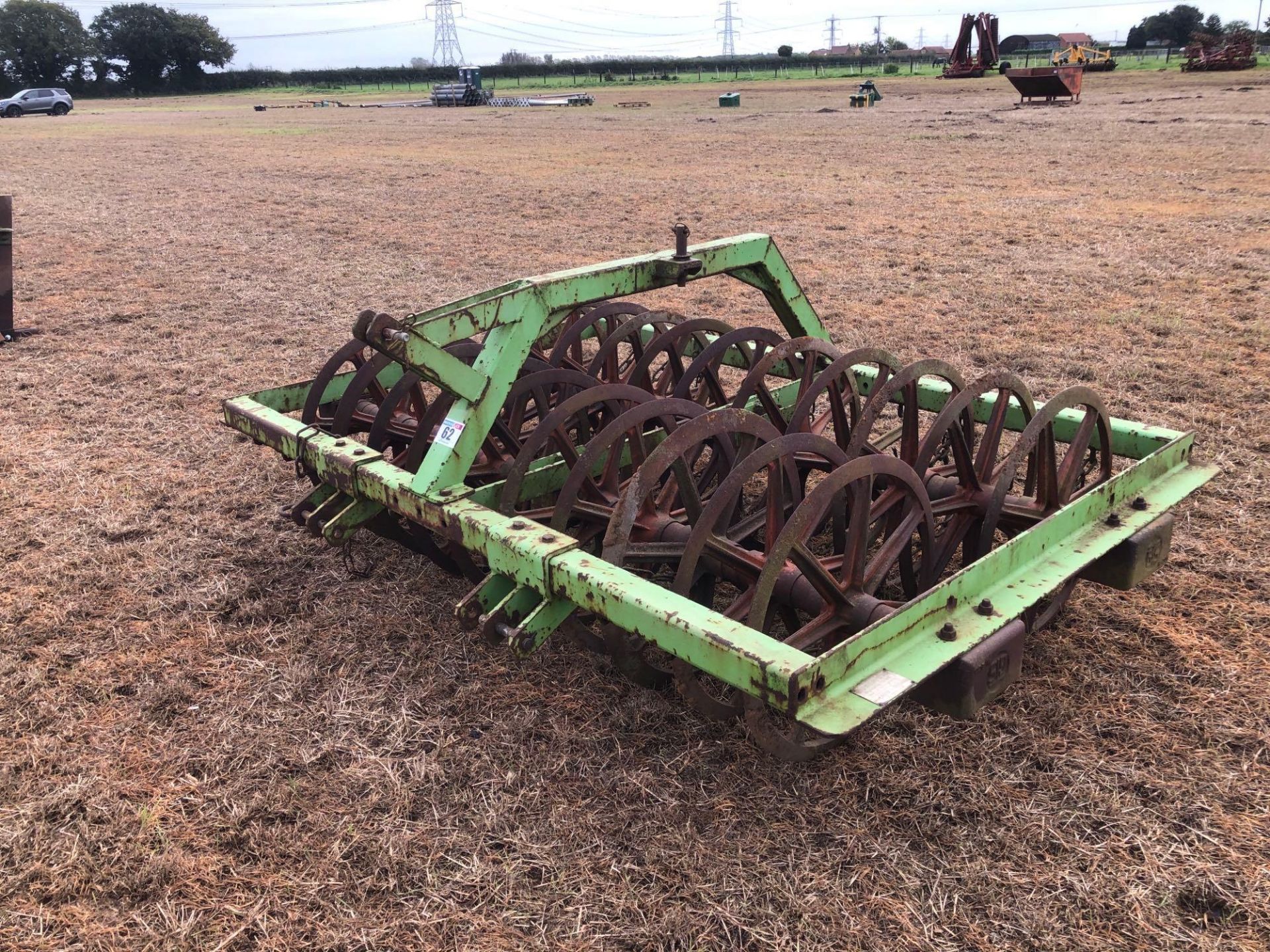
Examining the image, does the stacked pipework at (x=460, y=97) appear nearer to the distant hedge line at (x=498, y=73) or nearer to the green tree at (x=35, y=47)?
the distant hedge line at (x=498, y=73)

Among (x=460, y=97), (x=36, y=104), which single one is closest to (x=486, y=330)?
(x=460, y=97)

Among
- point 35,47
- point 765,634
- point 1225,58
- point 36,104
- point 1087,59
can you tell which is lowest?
point 765,634

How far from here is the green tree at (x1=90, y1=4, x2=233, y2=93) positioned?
221ft

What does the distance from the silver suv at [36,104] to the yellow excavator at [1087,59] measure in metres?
37.3

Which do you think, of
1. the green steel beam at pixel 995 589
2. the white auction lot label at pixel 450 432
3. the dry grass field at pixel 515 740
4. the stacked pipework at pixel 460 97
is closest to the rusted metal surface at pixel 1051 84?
the dry grass field at pixel 515 740

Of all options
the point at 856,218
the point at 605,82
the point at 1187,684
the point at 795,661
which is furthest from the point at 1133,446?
the point at 605,82

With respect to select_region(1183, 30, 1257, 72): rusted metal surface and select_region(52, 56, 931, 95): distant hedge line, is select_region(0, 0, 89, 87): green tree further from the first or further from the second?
select_region(1183, 30, 1257, 72): rusted metal surface

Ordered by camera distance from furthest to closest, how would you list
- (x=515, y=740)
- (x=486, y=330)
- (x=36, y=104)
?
(x=36, y=104) → (x=486, y=330) → (x=515, y=740)

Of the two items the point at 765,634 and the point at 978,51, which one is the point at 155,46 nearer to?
the point at 978,51

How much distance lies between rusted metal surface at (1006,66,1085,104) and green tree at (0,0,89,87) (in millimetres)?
63164

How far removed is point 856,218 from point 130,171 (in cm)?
1249

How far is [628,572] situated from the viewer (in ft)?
8.22

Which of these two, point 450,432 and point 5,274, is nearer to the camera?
point 450,432

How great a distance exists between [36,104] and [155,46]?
38.3 metres
